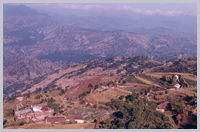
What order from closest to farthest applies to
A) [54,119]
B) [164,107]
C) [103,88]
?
[54,119]
[164,107]
[103,88]

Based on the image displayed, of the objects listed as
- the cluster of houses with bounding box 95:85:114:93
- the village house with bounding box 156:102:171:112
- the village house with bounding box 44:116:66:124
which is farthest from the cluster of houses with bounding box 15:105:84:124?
the cluster of houses with bounding box 95:85:114:93

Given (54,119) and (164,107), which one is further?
(164,107)

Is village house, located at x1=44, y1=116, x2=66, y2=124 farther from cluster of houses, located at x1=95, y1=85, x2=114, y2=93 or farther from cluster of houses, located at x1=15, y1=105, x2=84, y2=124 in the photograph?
cluster of houses, located at x1=95, y1=85, x2=114, y2=93

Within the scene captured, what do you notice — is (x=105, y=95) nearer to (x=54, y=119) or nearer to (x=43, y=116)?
(x=43, y=116)

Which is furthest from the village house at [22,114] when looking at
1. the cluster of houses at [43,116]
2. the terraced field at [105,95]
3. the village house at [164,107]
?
the village house at [164,107]

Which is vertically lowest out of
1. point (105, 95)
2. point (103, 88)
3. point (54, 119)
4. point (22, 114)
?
point (22, 114)

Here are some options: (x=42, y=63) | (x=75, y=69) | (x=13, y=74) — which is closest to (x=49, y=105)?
(x=75, y=69)

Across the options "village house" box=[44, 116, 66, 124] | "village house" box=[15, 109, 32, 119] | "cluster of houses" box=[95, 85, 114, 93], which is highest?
"cluster of houses" box=[95, 85, 114, 93]

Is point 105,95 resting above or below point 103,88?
below

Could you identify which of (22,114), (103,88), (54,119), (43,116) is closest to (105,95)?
(103,88)

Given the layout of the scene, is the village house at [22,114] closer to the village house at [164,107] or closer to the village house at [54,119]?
the village house at [54,119]
